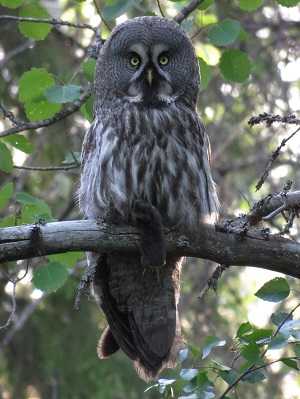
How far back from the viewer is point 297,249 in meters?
2.98

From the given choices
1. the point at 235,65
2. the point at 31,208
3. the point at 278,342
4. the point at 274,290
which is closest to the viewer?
the point at 278,342

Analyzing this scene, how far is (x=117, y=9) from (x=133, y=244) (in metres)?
1.22

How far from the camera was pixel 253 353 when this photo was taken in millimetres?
2547

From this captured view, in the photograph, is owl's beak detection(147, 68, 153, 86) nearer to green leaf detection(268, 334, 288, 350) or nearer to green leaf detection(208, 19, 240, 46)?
green leaf detection(208, 19, 240, 46)

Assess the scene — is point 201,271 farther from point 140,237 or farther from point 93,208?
point 140,237

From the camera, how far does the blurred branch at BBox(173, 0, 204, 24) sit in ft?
12.0

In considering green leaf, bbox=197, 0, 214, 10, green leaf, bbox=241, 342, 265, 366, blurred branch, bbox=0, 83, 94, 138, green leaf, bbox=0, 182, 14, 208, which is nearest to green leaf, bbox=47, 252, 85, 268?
green leaf, bbox=0, 182, 14, 208

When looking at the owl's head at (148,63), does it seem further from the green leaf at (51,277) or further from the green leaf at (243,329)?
the green leaf at (243,329)

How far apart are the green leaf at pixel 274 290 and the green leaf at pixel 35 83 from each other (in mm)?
1427

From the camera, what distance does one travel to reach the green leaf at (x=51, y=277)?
3.23 metres

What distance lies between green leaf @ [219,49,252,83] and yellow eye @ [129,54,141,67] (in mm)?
448

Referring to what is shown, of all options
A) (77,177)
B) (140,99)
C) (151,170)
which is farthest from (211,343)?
(77,177)

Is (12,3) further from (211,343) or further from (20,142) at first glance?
(211,343)

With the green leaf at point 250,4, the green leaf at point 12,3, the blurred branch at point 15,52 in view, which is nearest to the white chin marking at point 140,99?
the green leaf at point 250,4
